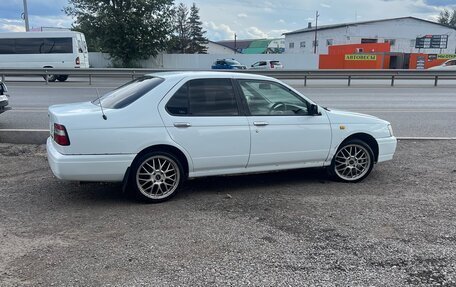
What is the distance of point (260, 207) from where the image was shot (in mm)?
4828

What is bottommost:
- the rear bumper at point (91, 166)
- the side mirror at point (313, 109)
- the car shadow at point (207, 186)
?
the car shadow at point (207, 186)

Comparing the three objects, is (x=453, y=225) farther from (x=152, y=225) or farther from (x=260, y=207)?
(x=152, y=225)


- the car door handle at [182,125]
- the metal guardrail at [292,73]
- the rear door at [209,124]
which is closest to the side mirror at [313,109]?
the rear door at [209,124]

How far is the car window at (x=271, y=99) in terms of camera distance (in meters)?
5.33

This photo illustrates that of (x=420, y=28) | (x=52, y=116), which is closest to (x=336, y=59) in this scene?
(x=420, y=28)

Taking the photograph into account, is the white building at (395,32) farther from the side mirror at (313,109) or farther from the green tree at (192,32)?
the side mirror at (313,109)

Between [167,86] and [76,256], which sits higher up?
[167,86]

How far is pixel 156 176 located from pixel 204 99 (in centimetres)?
109

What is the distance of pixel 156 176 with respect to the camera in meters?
4.86

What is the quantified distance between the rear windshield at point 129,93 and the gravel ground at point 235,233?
3.66 ft

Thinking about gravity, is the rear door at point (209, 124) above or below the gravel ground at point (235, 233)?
above

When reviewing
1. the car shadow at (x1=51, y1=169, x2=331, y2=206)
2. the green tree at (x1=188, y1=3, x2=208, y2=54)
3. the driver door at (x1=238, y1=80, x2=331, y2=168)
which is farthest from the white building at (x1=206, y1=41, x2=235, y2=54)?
the driver door at (x1=238, y1=80, x2=331, y2=168)

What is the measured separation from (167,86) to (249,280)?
2.59 metres

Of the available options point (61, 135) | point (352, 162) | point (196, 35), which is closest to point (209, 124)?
point (61, 135)
